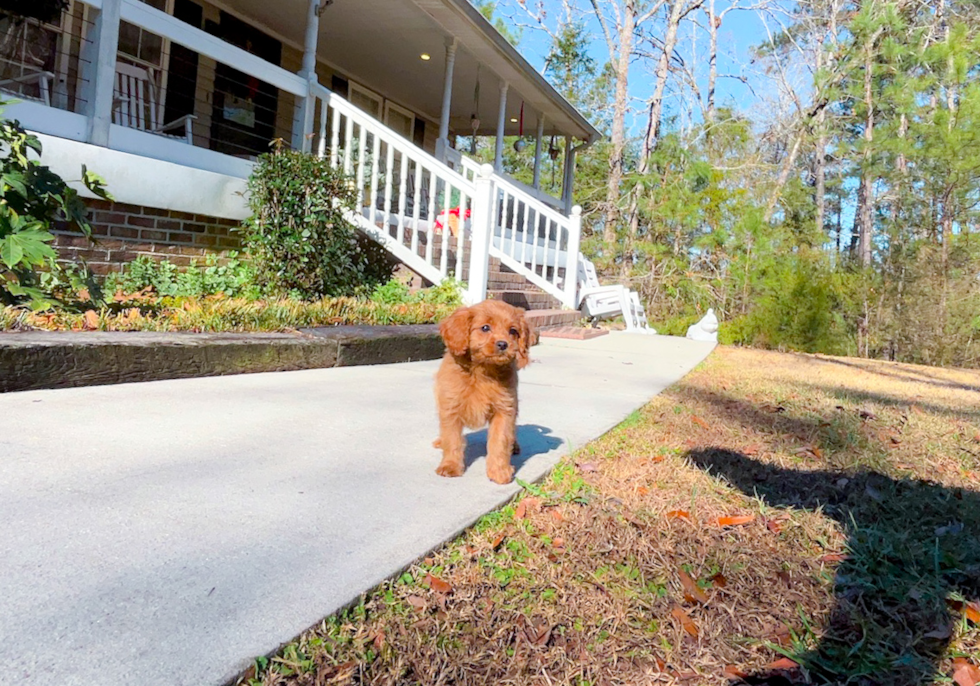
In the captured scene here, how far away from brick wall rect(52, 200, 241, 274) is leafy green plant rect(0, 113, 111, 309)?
118 centimetres

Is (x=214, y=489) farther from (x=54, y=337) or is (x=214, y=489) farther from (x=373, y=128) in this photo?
(x=373, y=128)

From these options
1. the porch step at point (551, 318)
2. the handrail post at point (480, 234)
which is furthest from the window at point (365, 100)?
the handrail post at point (480, 234)

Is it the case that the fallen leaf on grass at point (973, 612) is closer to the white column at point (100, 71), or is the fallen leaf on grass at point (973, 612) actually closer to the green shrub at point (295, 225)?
the green shrub at point (295, 225)

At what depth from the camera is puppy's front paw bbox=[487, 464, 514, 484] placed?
2816mm

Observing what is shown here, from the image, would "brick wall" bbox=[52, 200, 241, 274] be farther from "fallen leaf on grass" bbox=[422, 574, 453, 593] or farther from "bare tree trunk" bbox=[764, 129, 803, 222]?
"bare tree trunk" bbox=[764, 129, 803, 222]

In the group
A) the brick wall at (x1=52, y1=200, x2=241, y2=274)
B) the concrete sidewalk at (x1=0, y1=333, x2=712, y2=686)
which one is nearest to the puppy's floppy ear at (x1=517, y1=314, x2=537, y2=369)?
the concrete sidewalk at (x1=0, y1=333, x2=712, y2=686)

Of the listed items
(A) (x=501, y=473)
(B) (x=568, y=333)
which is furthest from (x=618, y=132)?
(A) (x=501, y=473)

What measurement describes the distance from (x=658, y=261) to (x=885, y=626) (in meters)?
14.9

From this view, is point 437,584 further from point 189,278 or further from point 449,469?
point 189,278

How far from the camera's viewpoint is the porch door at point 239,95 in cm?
1040

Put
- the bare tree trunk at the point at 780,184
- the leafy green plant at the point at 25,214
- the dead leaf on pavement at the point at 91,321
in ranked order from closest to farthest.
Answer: the leafy green plant at the point at 25,214 → the dead leaf on pavement at the point at 91,321 → the bare tree trunk at the point at 780,184

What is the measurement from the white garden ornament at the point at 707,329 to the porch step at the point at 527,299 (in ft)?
8.19

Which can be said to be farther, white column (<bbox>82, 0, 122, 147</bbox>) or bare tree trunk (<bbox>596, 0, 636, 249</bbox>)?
bare tree trunk (<bbox>596, 0, 636, 249</bbox>)

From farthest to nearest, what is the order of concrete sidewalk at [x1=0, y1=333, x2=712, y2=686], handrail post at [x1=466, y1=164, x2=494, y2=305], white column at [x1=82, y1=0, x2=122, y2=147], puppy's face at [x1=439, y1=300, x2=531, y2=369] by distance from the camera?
handrail post at [x1=466, y1=164, x2=494, y2=305]
white column at [x1=82, y1=0, x2=122, y2=147]
puppy's face at [x1=439, y1=300, x2=531, y2=369]
concrete sidewalk at [x1=0, y1=333, x2=712, y2=686]
